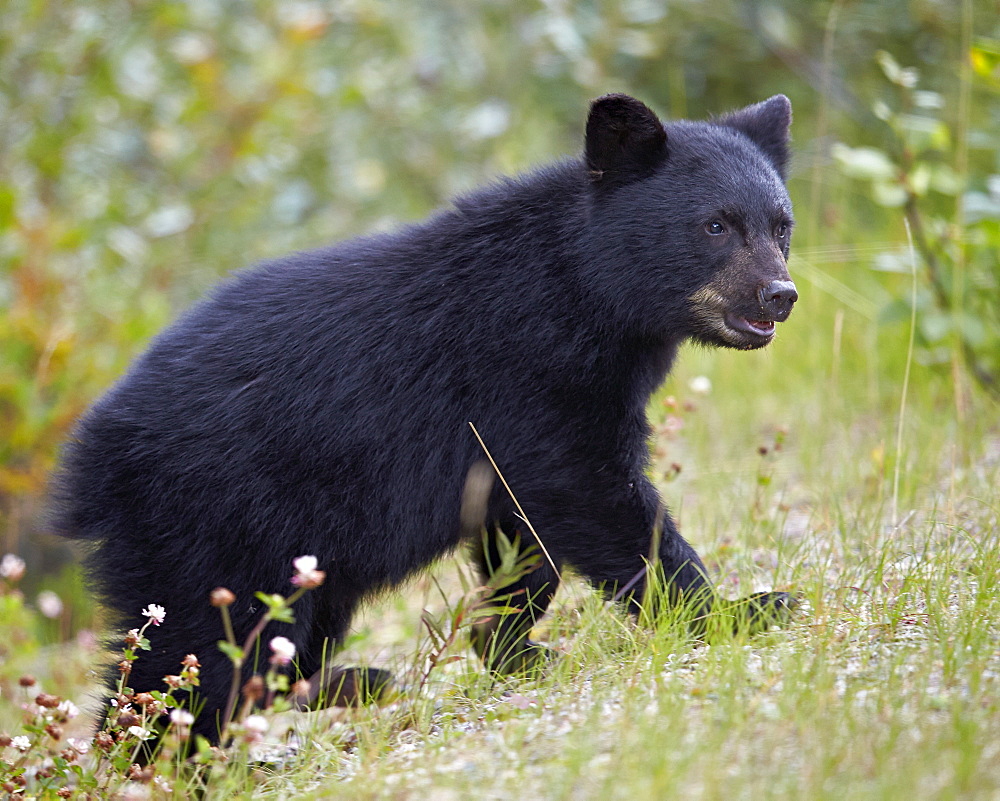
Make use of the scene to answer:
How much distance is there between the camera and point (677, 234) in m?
3.74

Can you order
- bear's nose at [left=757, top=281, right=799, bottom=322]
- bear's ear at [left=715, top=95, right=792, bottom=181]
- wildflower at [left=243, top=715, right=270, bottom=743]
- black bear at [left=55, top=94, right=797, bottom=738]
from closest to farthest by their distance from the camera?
1. wildflower at [left=243, top=715, right=270, bottom=743]
2. black bear at [left=55, top=94, right=797, bottom=738]
3. bear's nose at [left=757, top=281, right=799, bottom=322]
4. bear's ear at [left=715, top=95, right=792, bottom=181]

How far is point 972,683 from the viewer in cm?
253

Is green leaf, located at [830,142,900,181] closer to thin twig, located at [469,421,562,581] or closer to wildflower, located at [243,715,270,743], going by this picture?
thin twig, located at [469,421,562,581]

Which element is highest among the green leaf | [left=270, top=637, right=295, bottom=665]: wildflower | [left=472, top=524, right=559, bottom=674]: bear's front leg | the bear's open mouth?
the green leaf

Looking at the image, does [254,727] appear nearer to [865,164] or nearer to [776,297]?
[776,297]

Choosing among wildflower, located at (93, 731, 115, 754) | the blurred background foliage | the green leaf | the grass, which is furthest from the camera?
the blurred background foliage

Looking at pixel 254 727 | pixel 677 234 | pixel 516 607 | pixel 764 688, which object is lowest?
pixel 516 607

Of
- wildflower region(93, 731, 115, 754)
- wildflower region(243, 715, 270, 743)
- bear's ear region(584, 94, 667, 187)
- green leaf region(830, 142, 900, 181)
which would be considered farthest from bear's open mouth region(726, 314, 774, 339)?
wildflower region(93, 731, 115, 754)

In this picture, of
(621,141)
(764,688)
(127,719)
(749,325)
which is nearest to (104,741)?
(127,719)

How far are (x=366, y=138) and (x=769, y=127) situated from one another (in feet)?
18.6

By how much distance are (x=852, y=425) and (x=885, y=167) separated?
1.42m

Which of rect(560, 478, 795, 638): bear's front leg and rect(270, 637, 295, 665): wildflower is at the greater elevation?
Answer: rect(270, 637, 295, 665): wildflower

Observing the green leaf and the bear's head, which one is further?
the green leaf

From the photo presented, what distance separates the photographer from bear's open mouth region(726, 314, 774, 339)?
3701mm
